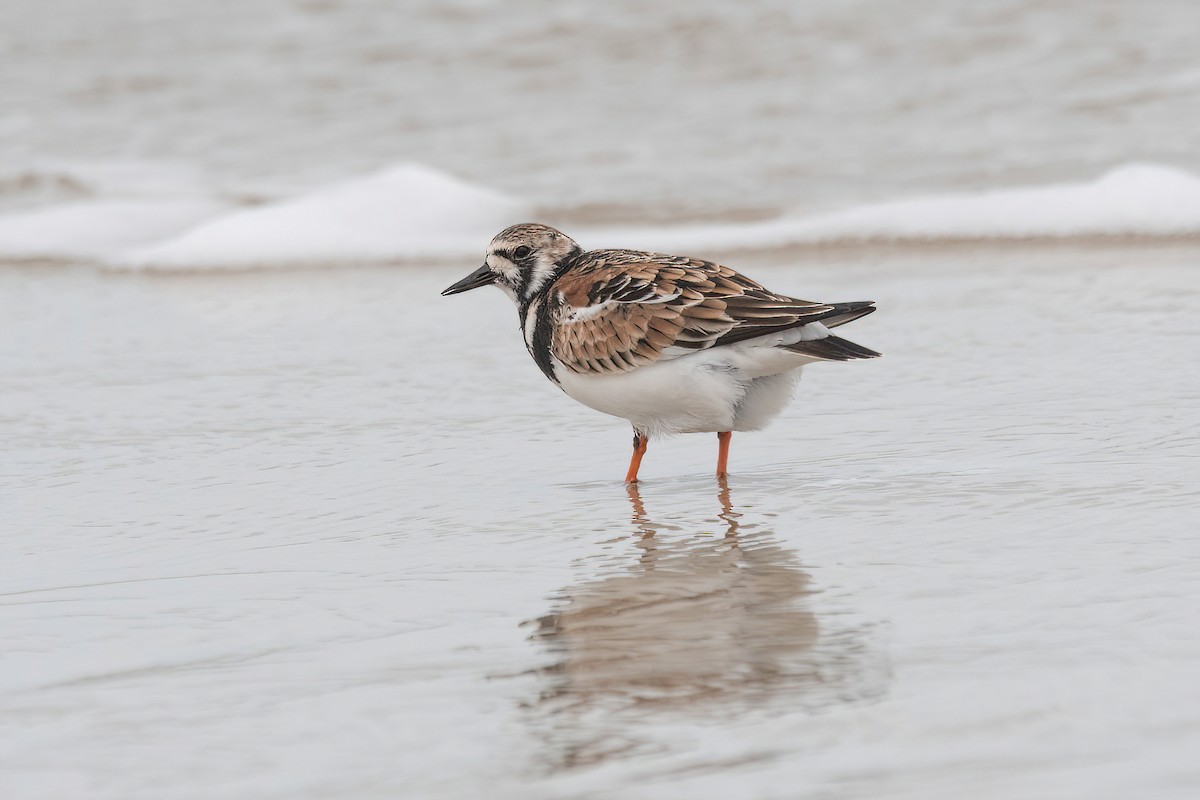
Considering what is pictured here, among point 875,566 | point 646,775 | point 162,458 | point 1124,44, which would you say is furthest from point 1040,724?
point 1124,44

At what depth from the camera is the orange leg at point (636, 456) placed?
230 inches

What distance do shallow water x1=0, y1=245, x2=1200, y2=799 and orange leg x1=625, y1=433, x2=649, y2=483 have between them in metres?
0.10

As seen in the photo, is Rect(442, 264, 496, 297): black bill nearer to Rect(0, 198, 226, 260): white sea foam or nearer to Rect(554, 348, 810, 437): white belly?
Rect(554, 348, 810, 437): white belly

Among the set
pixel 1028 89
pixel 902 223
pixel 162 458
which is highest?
pixel 1028 89

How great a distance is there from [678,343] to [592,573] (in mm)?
1236

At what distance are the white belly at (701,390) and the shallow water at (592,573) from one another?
24 cm

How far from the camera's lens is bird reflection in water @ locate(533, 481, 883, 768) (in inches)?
135

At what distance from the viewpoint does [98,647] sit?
405 centimetres

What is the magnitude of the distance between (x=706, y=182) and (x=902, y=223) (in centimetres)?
210

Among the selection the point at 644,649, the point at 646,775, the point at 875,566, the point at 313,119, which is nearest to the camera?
the point at 646,775

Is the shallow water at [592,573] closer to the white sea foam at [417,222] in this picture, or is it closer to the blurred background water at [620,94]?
the white sea foam at [417,222]

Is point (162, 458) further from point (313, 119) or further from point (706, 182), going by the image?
point (313, 119)

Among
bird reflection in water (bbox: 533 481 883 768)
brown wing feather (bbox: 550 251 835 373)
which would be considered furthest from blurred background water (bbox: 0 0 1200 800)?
brown wing feather (bbox: 550 251 835 373)

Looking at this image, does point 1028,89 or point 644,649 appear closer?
point 644,649
